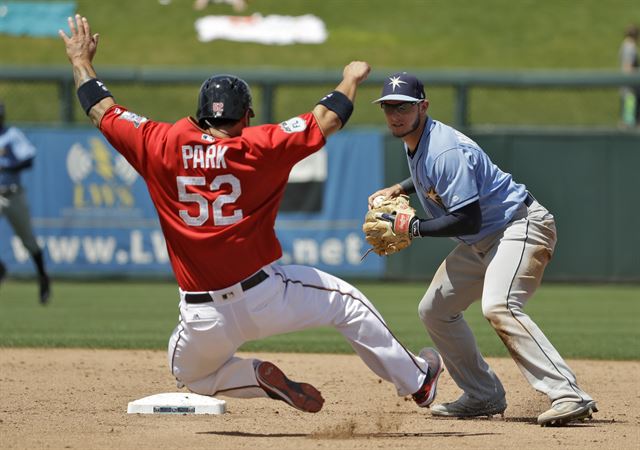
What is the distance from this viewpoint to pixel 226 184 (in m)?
4.97

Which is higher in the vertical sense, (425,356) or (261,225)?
(261,225)

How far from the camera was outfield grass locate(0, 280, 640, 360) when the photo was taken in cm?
943

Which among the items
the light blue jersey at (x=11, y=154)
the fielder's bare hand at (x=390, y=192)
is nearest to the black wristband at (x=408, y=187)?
the fielder's bare hand at (x=390, y=192)

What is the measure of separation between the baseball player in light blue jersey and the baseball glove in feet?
0.19

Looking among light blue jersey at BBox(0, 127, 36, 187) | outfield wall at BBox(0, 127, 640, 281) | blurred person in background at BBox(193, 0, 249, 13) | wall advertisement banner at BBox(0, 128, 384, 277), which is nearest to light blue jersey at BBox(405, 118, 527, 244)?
light blue jersey at BBox(0, 127, 36, 187)

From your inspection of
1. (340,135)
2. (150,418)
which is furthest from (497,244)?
(340,135)

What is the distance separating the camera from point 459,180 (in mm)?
5477

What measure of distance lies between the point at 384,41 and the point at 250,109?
24.9m

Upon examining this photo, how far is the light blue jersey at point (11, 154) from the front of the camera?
12.8 m

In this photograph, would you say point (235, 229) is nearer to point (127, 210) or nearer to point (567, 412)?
point (567, 412)

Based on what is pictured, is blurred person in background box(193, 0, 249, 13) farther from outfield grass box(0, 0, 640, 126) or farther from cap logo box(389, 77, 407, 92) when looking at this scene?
cap logo box(389, 77, 407, 92)

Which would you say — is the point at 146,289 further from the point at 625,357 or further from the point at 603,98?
the point at 603,98

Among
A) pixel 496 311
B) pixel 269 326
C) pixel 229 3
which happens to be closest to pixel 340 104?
pixel 269 326

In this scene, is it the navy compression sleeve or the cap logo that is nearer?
the navy compression sleeve
